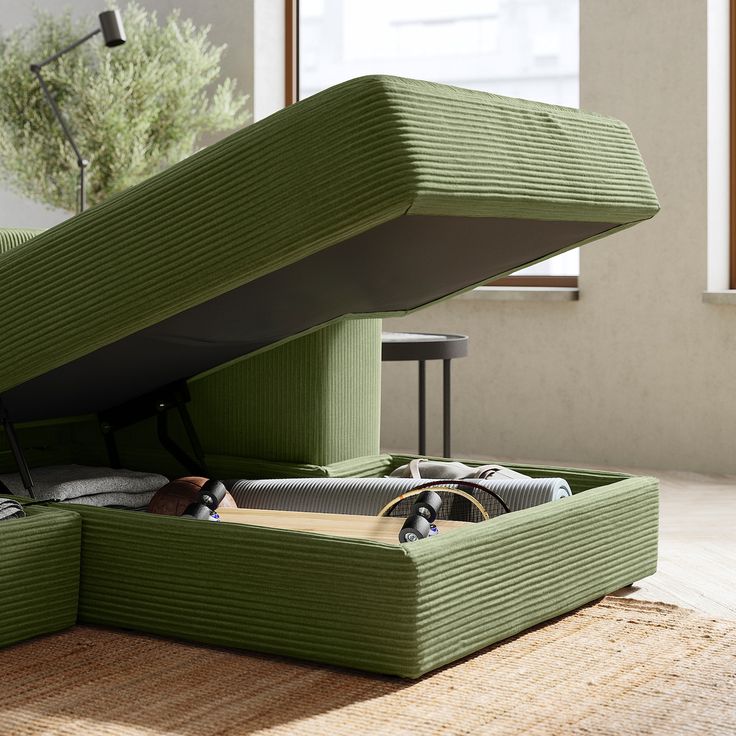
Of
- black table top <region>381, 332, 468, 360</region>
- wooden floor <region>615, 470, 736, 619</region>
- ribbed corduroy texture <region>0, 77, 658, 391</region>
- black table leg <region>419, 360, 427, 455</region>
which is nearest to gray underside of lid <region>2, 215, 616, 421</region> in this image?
ribbed corduroy texture <region>0, 77, 658, 391</region>

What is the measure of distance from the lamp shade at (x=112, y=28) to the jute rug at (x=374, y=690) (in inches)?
118

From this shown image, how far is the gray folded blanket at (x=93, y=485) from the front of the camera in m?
2.20

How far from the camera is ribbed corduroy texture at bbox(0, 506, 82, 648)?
179cm

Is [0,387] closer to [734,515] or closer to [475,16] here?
[734,515]

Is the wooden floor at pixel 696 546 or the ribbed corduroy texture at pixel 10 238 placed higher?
the ribbed corduroy texture at pixel 10 238

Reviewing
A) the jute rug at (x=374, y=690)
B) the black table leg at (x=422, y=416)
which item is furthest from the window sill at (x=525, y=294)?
the jute rug at (x=374, y=690)

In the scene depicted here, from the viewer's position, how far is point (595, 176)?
1.79 meters

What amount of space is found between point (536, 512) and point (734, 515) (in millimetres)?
Answer: 1738

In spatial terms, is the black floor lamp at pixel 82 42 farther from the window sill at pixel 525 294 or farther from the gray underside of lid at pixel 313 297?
the gray underside of lid at pixel 313 297

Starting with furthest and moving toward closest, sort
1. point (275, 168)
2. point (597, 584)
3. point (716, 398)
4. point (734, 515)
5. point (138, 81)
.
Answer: point (138, 81)
point (716, 398)
point (734, 515)
point (597, 584)
point (275, 168)

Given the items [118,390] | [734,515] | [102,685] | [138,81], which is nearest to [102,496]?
[118,390]

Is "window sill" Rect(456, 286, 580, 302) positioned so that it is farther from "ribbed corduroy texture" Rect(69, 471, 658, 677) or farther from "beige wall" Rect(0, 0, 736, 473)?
"ribbed corduroy texture" Rect(69, 471, 658, 677)

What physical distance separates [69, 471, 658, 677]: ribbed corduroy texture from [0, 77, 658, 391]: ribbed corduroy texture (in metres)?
0.33

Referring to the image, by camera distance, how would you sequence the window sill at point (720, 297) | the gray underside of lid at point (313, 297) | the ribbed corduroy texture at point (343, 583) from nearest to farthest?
the ribbed corduroy texture at point (343, 583) < the gray underside of lid at point (313, 297) < the window sill at point (720, 297)
